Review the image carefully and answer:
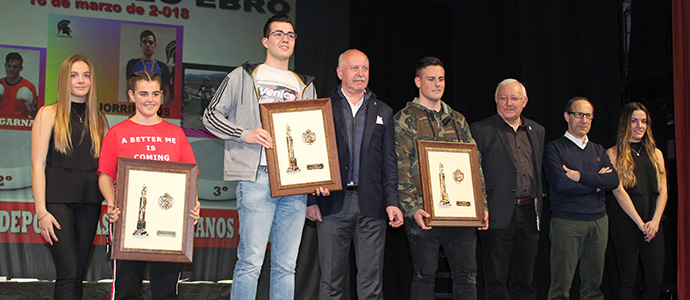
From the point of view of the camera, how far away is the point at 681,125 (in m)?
4.18

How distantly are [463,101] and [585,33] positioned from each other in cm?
130

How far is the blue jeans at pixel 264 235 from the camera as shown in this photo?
10.8 ft

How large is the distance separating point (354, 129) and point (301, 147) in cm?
38

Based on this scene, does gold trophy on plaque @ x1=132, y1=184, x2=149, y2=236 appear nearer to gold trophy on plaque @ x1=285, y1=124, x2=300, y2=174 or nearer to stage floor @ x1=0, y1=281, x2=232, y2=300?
gold trophy on plaque @ x1=285, y1=124, x2=300, y2=174

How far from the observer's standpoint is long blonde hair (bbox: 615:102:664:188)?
4.77 m

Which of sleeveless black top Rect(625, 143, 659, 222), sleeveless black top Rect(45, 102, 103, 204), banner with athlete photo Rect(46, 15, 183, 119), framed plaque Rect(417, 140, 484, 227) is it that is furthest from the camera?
banner with athlete photo Rect(46, 15, 183, 119)

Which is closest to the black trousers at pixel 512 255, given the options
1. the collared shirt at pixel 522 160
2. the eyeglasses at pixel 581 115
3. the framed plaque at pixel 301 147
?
the collared shirt at pixel 522 160

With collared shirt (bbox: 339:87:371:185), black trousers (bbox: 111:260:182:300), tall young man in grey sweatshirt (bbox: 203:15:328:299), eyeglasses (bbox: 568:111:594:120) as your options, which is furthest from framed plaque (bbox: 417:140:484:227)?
black trousers (bbox: 111:260:182:300)

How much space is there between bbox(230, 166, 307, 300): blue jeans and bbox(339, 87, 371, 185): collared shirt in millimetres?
326

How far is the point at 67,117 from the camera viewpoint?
11.0 ft

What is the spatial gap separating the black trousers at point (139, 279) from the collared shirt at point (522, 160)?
2.31 metres

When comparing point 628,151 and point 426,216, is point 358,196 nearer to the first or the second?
point 426,216

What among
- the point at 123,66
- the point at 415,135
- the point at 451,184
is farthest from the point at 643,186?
the point at 123,66

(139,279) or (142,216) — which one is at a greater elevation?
(142,216)
